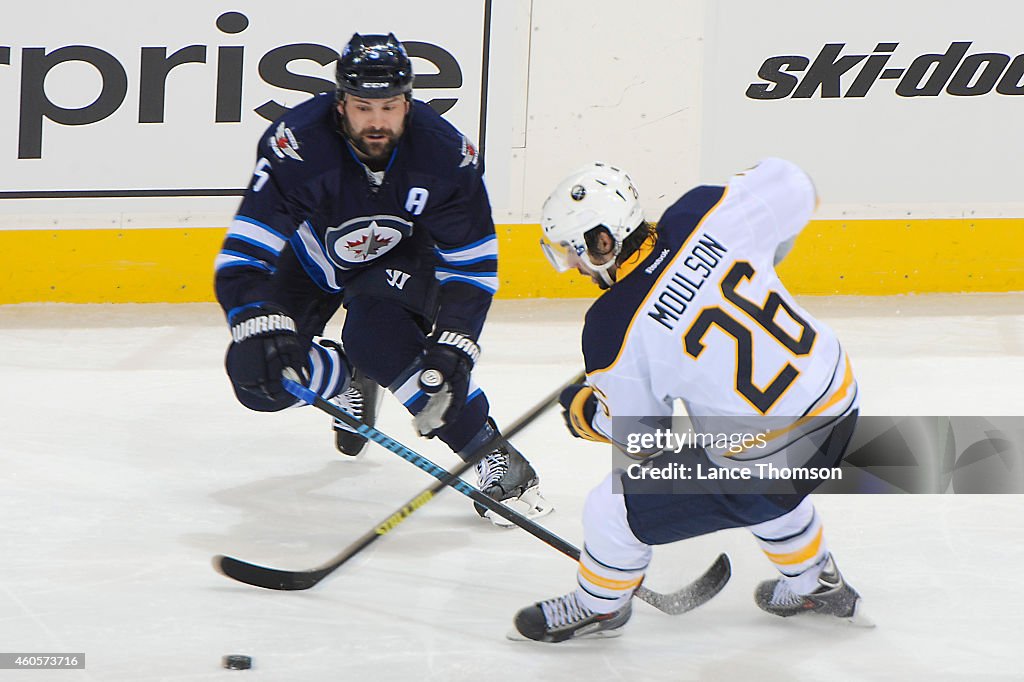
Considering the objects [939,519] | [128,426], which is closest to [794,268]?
[939,519]

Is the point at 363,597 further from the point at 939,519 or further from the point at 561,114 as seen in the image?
the point at 561,114

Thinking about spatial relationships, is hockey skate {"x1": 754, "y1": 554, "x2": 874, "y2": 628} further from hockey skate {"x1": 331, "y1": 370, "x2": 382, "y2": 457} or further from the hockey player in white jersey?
hockey skate {"x1": 331, "y1": 370, "x2": 382, "y2": 457}

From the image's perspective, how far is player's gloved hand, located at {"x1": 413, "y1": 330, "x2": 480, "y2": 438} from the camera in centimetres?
262

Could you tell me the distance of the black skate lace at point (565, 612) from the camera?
2217mm

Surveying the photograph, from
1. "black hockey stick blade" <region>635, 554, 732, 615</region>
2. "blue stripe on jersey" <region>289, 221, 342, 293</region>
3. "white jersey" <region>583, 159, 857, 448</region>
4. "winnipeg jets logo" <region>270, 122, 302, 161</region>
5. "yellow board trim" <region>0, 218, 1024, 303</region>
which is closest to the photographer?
"white jersey" <region>583, 159, 857, 448</region>

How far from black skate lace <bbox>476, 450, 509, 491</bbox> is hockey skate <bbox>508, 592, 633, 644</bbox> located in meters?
0.59

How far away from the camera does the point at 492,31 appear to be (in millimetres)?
4379

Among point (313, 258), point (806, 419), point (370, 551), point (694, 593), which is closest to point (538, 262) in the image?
point (313, 258)

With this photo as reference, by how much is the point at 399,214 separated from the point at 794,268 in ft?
7.39

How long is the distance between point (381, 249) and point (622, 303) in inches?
40.2

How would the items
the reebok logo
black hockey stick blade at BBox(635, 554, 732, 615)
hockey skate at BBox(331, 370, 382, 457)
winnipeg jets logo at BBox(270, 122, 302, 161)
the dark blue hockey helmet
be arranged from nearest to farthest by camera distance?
black hockey stick blade at BBox(635, 554, 732, 615), the dark blue hockey helmet, winnipeg jets logo at BBox(270, 122, 302, 161), hockey skate at BBox(331, 370, 382, 457), the reebok logo

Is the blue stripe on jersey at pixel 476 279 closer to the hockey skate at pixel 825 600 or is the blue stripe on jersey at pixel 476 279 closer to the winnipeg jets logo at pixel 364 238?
the winnipeg jets logo at pixel 364 238

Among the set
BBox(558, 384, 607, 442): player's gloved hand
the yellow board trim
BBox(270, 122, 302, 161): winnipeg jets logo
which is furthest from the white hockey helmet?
the yellow board trim

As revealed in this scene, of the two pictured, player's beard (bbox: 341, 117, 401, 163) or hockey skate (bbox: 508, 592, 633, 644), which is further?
player's beard (bbox: 341, 117, 401, 163)
